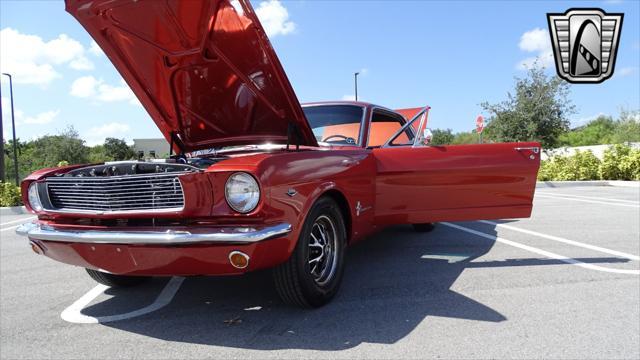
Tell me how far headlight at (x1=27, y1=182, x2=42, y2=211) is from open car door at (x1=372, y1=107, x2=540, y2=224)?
97.9 inches

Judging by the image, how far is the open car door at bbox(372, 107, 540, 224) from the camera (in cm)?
358

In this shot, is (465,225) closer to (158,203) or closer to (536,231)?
(536,231)

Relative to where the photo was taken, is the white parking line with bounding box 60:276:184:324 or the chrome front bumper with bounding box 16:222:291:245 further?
the white parking line with bounding box 60:276:184:324

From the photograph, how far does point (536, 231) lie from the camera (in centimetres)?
532

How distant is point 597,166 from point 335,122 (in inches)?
538

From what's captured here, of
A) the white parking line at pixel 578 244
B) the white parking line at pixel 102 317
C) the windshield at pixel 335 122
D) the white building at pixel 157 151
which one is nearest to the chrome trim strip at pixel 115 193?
the white parking line at pixel 102 317

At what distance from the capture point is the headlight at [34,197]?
9.02 ft

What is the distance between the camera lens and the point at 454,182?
3588 mm

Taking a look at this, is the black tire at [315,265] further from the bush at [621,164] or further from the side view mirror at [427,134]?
the bush at [621,164]

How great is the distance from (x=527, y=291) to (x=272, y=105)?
2.26 metres

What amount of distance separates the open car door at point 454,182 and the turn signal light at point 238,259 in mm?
1682

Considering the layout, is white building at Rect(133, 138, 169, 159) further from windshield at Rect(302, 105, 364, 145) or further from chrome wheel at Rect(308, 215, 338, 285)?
chrome wheel at Rect(308, 215, 338, 285)

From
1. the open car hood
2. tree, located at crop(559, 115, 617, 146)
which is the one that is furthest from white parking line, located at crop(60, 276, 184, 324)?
tree, located at crop(559, 115, 617, 146)

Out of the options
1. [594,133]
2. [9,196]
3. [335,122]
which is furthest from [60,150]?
[594,133]
